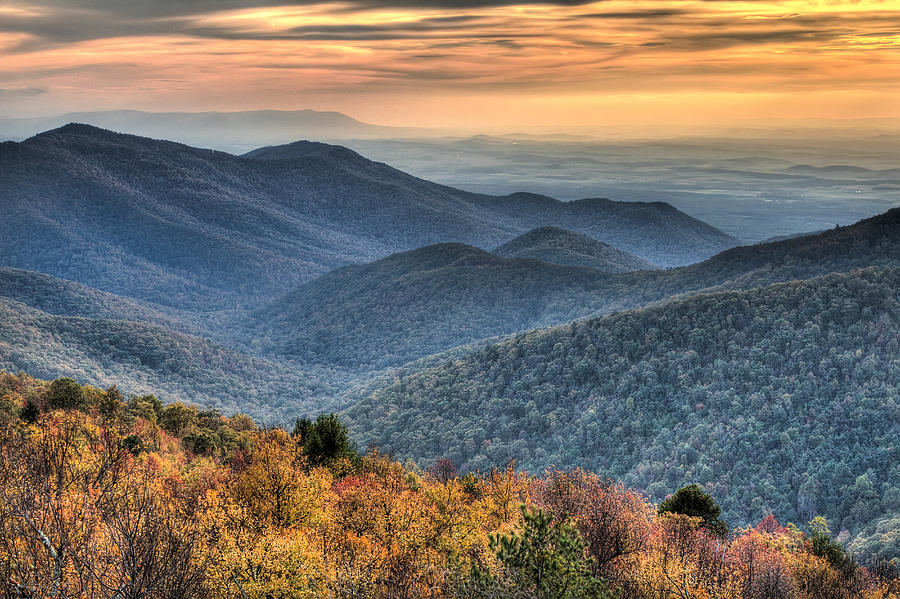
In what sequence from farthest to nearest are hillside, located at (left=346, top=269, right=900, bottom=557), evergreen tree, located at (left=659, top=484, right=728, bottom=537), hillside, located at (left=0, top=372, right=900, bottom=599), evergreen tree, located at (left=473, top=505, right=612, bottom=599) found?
hillside, located at (left=346, top=269, right=900, bottom=557) < evergreen tree, located at (left=659, top=484, right=728, bottom=537) < evergreen tree, located at (left=473, top=505, right=612, bottom=599) < hillside, located at (left=0, top=372, right=900, bottom=599)

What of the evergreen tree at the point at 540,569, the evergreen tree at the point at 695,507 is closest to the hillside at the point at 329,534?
the evergreen tree at the point at 540,569

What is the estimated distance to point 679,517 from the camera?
2190 inches

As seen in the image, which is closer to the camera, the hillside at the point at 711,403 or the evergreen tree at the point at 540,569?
the evergreen tree at the point at 540,569

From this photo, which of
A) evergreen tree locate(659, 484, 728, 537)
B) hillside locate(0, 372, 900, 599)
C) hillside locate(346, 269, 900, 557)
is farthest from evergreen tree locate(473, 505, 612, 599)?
hillside locate(346, 269, 900, 557)

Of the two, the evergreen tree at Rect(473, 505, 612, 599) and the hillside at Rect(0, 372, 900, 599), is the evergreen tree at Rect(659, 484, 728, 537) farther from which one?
the evergreen tree at Rect(473, 505, 612, 599)

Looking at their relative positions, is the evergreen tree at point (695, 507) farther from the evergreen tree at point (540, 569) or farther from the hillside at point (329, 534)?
the evergreen tree at point (540, 569)

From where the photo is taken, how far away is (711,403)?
389 feet

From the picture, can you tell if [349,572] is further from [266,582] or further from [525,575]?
[525,575]

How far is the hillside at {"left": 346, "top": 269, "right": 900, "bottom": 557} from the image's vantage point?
98000 millimetres

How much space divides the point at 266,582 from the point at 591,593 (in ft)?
48.6

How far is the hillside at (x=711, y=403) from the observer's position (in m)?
98.0

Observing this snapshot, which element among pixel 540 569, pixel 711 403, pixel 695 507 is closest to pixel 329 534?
pixel 540 569

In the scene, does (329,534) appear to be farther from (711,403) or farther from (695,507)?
(711,403)

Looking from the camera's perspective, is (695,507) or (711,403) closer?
(695,507)
